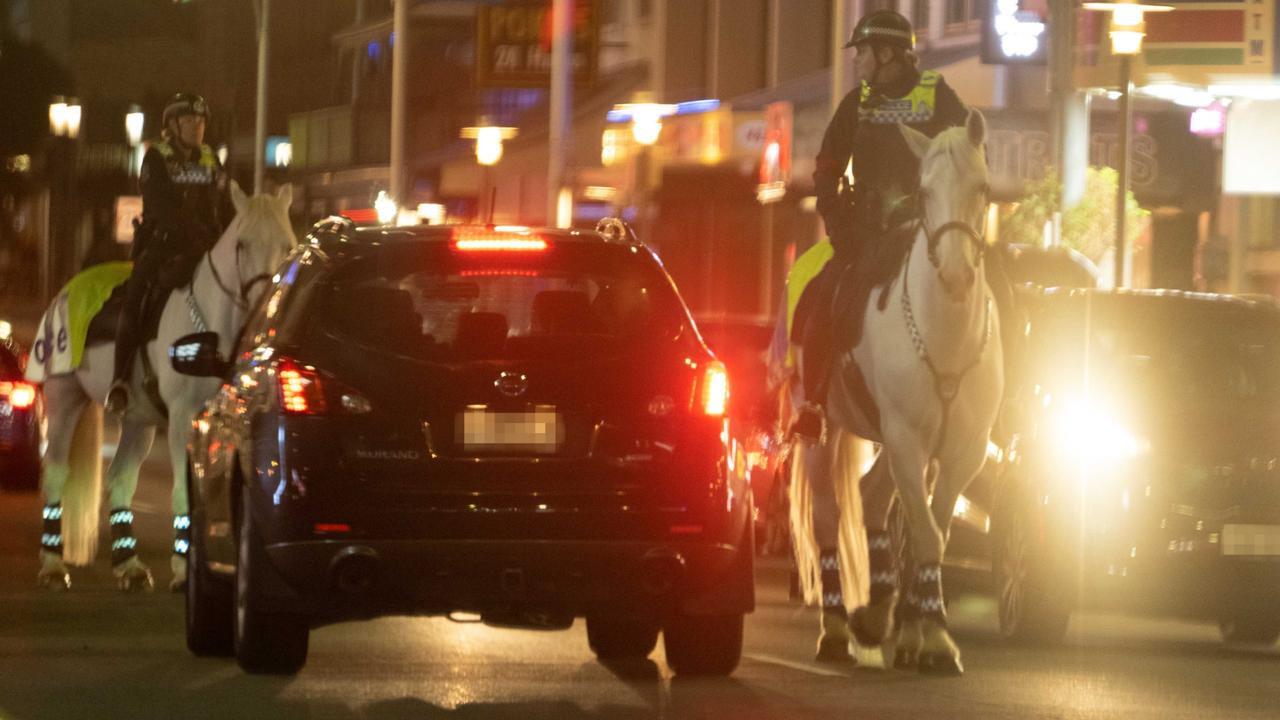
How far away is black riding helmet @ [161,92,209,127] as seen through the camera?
15.0 metres

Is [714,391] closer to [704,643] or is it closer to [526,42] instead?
[704,643]

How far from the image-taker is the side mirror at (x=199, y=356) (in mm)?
11992

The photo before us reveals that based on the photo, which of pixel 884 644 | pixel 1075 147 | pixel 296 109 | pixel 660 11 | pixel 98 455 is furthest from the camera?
pixel 296 109

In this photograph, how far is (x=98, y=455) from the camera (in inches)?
604

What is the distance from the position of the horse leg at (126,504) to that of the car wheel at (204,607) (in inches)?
120

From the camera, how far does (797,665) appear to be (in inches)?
461

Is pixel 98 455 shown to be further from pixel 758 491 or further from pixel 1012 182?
pixel 1012 182

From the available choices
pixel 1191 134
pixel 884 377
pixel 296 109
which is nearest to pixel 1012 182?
pixel 1191 134

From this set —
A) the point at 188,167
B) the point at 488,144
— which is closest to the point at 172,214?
the point at 188,167

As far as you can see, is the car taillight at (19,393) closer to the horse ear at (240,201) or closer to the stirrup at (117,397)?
the stirrup at (117,397)

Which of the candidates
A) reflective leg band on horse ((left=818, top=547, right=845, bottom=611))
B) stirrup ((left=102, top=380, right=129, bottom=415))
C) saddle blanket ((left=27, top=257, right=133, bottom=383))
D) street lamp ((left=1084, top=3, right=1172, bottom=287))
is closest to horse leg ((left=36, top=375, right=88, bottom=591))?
saddle blanket ((left=27, top=257, right=133, bottom=383))

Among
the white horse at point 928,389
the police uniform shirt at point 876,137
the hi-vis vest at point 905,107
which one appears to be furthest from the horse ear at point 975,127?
the hi-vis vest at point 905,107

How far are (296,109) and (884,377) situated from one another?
78.6m

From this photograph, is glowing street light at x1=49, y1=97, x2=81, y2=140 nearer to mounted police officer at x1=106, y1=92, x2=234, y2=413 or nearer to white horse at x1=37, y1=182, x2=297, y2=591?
white horse at x1=37, y1=182, x2=297, y2=591
